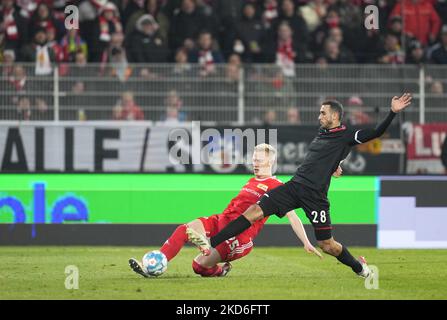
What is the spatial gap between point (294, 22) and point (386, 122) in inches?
454

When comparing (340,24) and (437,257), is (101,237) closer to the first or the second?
(437,257)

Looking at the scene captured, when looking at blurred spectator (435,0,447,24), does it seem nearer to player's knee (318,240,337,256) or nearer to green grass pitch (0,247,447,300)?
green grass pitch (0,247,447,300)

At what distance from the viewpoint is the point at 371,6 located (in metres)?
23.4

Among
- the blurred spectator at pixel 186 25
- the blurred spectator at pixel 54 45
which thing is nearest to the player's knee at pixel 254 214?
the blurred spectator at pixel 54 45

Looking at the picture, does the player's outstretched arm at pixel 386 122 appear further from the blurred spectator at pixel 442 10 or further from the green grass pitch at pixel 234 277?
the blurred spectator at pixel 442 10

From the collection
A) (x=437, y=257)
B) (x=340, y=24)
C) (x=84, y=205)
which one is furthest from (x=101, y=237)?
(x=340, y=24)

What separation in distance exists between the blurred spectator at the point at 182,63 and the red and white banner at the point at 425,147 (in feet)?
14.6

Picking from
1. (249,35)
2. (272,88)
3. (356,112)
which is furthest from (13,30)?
(356,112)

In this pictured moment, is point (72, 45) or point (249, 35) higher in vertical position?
point (249, 35)

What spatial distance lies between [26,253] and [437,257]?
5786mm

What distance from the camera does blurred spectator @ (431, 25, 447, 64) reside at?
22922mm

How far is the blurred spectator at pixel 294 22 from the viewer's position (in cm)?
2292

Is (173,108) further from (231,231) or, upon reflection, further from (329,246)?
(329,246)

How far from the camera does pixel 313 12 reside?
78.3ft
